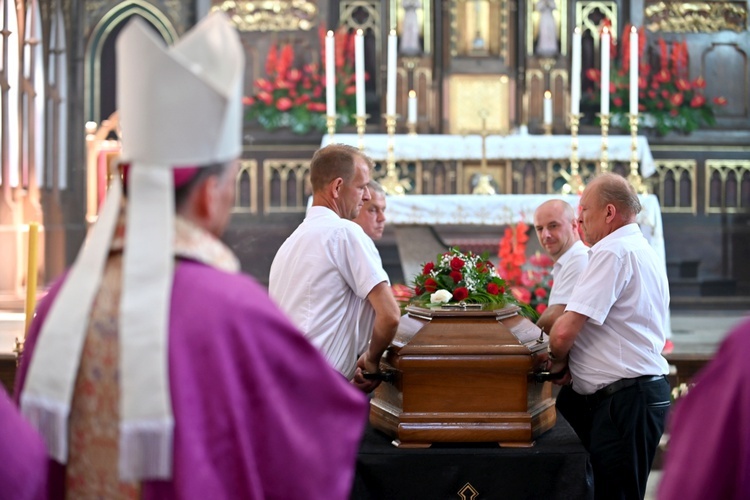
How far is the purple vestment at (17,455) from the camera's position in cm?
170

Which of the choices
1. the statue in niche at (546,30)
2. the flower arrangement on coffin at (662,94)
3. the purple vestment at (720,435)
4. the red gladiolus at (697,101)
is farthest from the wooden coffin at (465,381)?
the red gladiolus at (697,101)

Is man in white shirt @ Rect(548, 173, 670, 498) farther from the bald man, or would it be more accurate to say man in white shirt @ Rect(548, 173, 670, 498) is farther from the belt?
the bald man

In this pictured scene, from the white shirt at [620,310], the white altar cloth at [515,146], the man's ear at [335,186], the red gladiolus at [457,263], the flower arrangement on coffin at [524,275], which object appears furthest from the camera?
the white altar cloth at [515,146]

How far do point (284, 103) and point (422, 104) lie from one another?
4.05ft

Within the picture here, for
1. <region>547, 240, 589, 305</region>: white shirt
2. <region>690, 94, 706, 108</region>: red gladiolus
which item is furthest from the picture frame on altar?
<region>547, 240, 589, 305</region>: white shirt

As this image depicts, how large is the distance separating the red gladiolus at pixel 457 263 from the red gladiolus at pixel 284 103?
17.6 feet

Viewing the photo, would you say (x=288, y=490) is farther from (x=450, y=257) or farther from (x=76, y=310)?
(x=450, y=257)

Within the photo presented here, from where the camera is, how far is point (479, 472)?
3.20 meters

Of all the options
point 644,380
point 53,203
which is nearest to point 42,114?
point 53,203

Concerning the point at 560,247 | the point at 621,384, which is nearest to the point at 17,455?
the point at 621,384

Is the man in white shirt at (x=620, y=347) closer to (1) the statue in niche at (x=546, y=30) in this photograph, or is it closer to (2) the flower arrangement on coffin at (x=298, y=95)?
(2) the flower arrangement on coffin at (x=298, y=95)

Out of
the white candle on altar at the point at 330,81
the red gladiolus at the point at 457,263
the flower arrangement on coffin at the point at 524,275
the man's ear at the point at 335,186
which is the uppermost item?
the white candle on altar at the point at 330,81

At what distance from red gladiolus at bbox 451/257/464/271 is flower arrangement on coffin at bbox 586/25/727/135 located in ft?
18.5

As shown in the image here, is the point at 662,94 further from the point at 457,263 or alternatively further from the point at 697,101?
the point at 457,263
